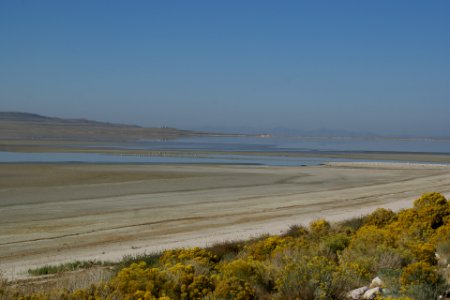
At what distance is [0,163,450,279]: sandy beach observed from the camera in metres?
14.3

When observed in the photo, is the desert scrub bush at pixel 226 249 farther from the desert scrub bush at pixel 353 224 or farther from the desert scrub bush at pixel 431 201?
the desert scrub bush at pixel 431 201

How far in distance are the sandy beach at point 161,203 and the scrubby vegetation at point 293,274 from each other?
3.69 meters

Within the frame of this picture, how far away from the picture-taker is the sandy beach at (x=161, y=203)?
1431cm

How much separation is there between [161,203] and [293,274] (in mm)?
15229

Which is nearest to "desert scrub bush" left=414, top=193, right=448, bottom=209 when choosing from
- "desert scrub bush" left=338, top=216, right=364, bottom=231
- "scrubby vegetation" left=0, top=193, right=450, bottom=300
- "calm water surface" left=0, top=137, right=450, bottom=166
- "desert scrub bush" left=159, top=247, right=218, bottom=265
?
"desert scrub bush" left=338, top=216, right=364, bottom=231

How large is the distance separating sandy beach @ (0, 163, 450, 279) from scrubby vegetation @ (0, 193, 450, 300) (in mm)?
3686

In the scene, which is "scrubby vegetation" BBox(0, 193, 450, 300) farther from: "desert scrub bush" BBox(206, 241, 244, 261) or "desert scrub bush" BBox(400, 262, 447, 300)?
"desert scrub bush" BBox(206, 241, 244, 261)

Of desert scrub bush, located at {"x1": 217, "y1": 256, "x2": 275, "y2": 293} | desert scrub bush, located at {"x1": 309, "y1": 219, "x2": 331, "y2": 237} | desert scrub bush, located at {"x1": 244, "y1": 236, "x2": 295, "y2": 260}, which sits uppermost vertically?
desert scrub bush, located at {"x1": 217, "y1": 256, "x2": 275, "y2": 293}

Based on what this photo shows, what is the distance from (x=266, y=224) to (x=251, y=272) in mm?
9732

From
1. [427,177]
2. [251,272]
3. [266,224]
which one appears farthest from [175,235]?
[427,177]

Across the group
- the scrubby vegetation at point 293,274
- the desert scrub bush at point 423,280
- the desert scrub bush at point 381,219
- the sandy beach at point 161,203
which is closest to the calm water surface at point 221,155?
the sandy beach at point 161,203

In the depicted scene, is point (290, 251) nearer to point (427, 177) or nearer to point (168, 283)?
point (168, 283)

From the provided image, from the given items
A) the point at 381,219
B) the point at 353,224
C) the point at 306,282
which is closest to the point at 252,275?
the point at 306,282

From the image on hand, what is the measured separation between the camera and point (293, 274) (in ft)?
23.8
